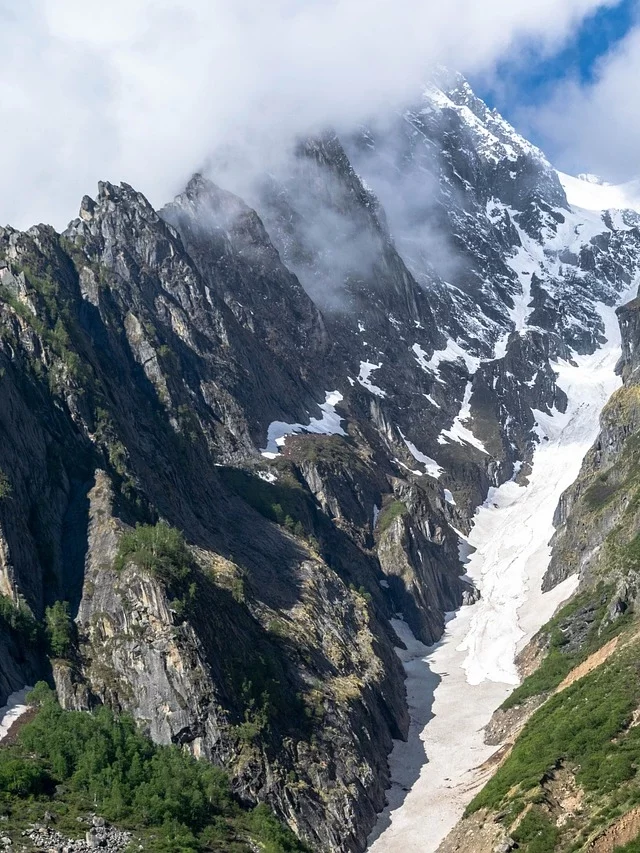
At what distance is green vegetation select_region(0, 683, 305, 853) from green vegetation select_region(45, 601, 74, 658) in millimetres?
6059

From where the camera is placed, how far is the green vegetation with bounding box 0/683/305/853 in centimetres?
7481

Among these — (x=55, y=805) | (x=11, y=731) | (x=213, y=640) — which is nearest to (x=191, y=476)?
(x=213, y=640)

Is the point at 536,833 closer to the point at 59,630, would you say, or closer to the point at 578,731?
the point at 578,731

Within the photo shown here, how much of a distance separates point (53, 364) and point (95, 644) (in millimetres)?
42144

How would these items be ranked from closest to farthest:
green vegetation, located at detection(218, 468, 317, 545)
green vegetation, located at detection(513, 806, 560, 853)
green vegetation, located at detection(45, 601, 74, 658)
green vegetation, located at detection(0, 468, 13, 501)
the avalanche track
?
green vegetation, located at detection(513, 806, 560, 853)
green vegetation, located at detection(45, 601, 74, 658)
the avalanche track
green vegetation, located at detection(0, 468, 13, 501)
green vegetation, located at detection(218, 468, 317, 545)

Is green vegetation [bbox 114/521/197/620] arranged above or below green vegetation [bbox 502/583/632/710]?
above

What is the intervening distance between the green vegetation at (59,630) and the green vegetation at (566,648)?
55.1 meters

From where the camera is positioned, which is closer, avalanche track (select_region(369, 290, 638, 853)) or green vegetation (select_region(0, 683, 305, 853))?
green vegetation (select_region(0, 683, 305, 853))

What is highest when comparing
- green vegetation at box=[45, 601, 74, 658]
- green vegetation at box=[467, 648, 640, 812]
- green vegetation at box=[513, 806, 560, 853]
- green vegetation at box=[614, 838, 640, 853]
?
green vegetation at box=[45, 601, 74, 658]

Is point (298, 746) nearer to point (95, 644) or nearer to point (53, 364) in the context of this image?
point (95, 644)

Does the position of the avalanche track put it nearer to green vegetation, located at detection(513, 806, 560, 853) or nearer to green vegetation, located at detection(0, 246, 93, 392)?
green vegetation, located at detection(513, 806, 560, 853)

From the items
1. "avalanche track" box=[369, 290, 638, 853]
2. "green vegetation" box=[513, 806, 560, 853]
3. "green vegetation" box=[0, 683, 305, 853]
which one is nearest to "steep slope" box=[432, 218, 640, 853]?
"green vegetation" box=[513, 806, 560, 853]

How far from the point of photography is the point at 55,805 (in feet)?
245

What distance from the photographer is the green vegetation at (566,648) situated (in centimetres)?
11788
